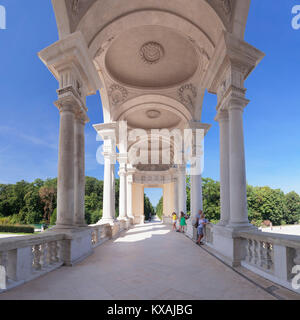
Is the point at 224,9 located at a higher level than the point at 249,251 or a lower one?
higher

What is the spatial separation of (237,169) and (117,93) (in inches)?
574

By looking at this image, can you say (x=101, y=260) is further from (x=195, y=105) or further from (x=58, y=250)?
(x=195, y=105)

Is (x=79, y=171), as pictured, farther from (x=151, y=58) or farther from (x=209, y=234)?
(x=151, y=58)

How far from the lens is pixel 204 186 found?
183 ft

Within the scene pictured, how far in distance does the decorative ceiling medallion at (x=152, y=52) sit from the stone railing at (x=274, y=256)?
1373 cm

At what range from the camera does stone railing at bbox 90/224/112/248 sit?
44.3 ft

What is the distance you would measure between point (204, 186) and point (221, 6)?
160ft

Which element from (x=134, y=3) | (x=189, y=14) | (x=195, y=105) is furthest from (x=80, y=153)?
(x=195, y=105)

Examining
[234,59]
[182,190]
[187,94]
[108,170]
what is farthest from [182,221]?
[234,59]

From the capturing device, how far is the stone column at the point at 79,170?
1095cm

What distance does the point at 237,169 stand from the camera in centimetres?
941

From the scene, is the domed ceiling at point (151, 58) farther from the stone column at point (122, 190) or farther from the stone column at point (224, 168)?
the stone column at point (122, 190)

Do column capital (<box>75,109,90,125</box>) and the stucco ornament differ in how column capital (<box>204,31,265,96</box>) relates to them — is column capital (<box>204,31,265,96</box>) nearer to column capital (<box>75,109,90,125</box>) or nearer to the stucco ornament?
the stucco ornament

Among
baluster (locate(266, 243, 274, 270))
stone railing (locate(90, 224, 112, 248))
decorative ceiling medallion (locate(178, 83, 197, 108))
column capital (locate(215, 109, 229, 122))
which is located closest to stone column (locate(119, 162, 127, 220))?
stone railing (locate(90, 224, 112, 248))
